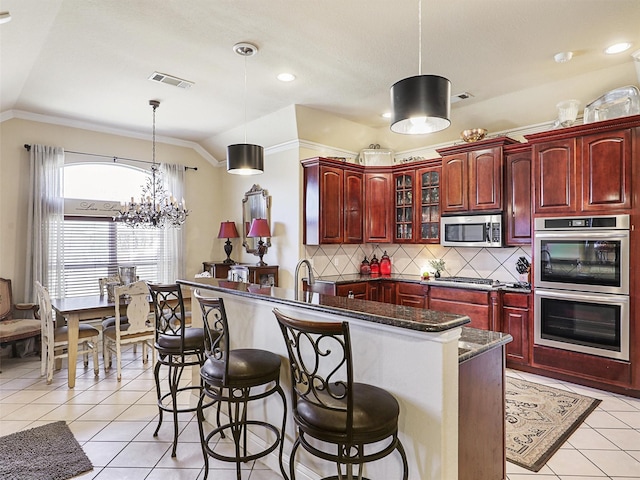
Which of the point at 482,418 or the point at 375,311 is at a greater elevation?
the point at 375,311

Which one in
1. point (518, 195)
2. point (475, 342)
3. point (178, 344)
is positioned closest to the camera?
point (475, 342)

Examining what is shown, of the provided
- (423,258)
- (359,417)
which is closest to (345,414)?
(359,417)

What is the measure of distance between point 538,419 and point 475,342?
5.86 feet

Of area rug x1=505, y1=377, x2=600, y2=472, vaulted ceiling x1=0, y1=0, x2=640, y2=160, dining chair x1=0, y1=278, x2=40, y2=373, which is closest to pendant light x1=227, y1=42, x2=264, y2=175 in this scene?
vaulted ceiling x1=0, y1=0, x2=640, y2=160

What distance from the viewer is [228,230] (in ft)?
20.6

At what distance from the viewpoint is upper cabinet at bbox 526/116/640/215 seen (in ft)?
11.3

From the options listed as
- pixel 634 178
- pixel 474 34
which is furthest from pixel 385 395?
pixel 634 178

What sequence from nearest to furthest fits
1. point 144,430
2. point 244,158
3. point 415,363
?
point 415,363 < point 144,430 < point 244,158

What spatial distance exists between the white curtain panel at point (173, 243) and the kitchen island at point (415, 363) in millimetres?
4589

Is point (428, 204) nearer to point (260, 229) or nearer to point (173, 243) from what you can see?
point (260, 229)

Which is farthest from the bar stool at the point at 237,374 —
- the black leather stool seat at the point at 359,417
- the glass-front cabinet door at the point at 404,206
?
the glass-front cabinet door at the point at 404,206

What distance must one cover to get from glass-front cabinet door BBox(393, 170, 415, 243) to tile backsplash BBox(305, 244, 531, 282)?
305mm

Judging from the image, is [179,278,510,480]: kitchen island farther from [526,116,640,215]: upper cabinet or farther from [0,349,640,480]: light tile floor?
[526,116,640,215]: upper cabinet

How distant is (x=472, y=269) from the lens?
5109mm
